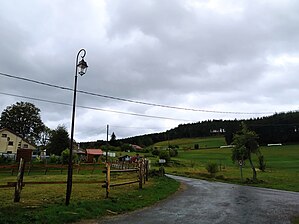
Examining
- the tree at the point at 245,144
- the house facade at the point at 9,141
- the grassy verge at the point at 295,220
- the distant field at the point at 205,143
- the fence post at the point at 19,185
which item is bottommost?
the grassy verge at the point at 295,220

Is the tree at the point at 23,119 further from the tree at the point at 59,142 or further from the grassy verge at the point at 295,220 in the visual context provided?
the grassy verge at the point at 295,220

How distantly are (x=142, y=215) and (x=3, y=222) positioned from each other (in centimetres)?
393

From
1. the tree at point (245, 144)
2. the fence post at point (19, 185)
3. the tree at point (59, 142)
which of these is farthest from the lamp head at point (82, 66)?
the tree at point (59, 142)

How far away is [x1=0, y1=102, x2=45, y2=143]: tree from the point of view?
73375 millimetres

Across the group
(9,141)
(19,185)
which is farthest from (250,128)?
(19,185)

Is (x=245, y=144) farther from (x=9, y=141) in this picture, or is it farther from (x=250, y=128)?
(x=9, y=141)

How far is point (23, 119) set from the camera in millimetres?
75250

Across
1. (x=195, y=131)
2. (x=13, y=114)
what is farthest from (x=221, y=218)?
(x=195, y=131)

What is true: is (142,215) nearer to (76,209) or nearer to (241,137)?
(76,209)

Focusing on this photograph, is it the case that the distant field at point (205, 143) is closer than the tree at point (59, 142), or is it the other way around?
the tree at point (59, 142)

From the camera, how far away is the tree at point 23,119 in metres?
73.4

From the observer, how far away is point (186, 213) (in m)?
9.49

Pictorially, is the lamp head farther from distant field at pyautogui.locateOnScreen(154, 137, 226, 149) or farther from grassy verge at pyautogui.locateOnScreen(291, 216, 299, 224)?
distant field at pyautogui.locateOnScreen(154, 137, 226, 149)

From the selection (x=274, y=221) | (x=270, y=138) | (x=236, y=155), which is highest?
(x=270, y=138)
